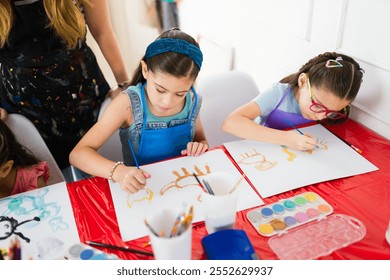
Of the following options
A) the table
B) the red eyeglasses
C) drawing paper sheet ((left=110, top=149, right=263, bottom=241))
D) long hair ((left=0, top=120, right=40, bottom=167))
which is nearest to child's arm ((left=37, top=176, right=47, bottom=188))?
long hair ((left=0, top=120, right=40, bottom=167))

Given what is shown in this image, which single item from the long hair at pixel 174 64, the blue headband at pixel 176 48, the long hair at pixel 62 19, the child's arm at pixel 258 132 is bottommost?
the child's arm at pixel 258 132

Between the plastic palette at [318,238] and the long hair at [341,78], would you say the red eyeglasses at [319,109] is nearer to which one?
the long hair at [341,78]

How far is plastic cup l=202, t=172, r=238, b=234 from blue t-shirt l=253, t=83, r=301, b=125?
1.93 ft

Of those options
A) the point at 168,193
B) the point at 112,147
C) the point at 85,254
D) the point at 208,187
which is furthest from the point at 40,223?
the point at 112,147

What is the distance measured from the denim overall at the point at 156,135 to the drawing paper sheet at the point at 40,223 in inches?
12.1

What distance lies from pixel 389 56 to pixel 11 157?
48.0 inches

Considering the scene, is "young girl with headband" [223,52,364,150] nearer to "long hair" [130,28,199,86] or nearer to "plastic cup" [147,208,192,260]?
"long hair" [130,28,199,86]

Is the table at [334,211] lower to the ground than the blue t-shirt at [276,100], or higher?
lower

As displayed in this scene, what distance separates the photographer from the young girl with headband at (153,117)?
975mm

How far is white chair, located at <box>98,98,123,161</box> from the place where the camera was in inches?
50.7

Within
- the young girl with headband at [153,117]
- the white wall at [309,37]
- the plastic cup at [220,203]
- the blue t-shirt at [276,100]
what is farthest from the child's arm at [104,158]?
the white wall at [309,37]

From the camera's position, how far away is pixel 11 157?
1.03 metres

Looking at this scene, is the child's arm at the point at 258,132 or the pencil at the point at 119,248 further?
the child's arm at the point at 258,132
